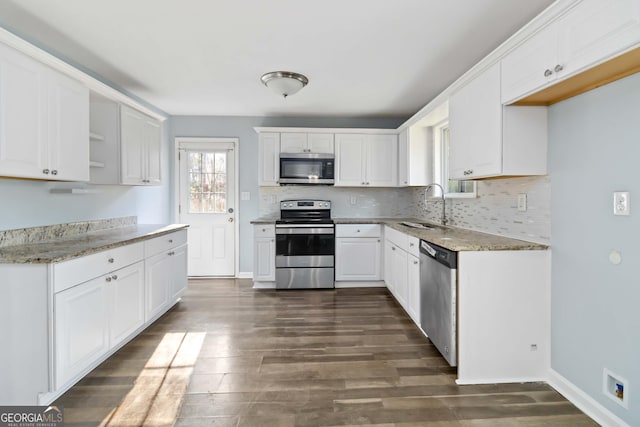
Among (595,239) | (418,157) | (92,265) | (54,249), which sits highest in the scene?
(418,157)

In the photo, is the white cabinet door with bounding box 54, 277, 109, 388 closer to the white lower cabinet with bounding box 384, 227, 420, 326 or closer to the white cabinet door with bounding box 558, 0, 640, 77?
the white lower cabinet with bounding box 384, 227, 420, 326

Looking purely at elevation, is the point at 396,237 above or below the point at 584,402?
above

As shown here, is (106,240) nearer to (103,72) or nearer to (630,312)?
(103,72)

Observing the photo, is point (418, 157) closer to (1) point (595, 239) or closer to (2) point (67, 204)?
(1) point (595, 239)

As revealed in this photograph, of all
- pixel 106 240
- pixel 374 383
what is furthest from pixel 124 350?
pixel 374 383

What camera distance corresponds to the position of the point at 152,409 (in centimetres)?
169

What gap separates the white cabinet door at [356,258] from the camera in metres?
3.94

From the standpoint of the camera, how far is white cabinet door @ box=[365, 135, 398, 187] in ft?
13.9

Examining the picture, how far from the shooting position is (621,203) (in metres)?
1.45

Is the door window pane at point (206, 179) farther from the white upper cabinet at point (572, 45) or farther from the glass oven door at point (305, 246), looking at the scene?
the white upper cabinet at point (572, 45)

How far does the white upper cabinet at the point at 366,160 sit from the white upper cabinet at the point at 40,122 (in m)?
2.84

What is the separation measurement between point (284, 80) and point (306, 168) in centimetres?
144

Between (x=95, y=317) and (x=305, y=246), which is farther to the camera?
(x=305, y=246)

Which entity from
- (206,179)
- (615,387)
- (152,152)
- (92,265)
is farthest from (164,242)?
(615,387)
